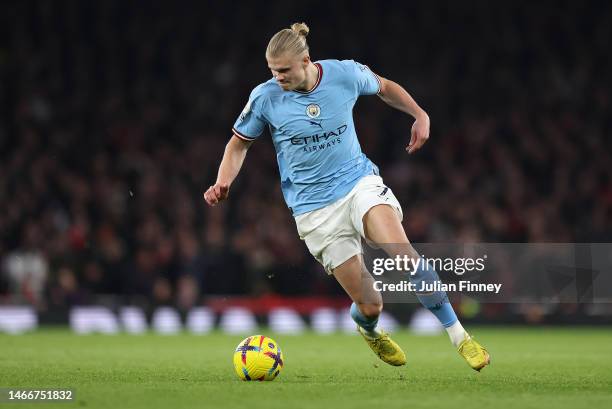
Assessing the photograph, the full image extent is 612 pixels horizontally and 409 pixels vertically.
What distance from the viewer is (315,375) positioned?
25.3 feet

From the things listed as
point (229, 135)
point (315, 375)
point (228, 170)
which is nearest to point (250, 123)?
point (228, 170)

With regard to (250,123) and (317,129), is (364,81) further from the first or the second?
(250,123)

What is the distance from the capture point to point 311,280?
15727mm

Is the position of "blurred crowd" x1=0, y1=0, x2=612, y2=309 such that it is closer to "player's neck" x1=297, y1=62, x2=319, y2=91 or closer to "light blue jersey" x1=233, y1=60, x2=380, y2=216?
"light blue jersey" x1=233, y1=60, x2=380, y2=216

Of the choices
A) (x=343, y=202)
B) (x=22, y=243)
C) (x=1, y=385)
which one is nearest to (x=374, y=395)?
(x=343, y=202)

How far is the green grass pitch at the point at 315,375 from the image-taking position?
19.8 feet

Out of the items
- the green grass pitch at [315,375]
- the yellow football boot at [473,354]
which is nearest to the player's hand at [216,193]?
the green grass pitch at [315,375]

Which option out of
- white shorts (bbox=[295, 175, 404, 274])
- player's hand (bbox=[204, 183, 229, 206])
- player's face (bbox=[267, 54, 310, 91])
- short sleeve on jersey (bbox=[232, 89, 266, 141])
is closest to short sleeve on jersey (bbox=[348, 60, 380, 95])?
player's face (bbox=[267, 54, 310, 91])

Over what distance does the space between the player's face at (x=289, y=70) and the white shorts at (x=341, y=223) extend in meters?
0.84

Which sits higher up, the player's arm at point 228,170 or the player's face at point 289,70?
the player's face at point 289,70

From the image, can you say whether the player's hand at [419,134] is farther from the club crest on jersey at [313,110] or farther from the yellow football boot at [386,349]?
the yellow football boot at [386,349]

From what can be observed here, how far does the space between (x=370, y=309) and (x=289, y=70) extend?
1.77 m

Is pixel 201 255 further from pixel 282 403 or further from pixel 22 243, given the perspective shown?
pixel 282 403

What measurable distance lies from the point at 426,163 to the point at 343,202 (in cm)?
1050
